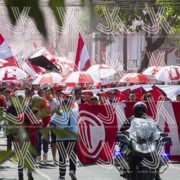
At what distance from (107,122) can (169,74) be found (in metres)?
7.56

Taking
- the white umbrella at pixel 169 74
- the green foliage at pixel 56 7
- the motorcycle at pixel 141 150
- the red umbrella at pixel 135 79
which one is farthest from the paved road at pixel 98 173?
the green foliage at pixel 56 7

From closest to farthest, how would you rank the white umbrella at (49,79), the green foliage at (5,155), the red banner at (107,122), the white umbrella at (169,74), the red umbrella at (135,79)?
the green foliage at (5,155), the red banner at (107,122), the white umbrella at (169,74), the red umbrella at (135,79), the white umbrella at (49,79)

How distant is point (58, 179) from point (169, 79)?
1094cm

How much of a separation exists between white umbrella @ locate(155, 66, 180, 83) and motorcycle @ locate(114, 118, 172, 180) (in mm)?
10131

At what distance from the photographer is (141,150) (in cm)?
948

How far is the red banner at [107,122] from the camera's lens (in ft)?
43.3

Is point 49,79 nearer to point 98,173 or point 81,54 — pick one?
point 98,173

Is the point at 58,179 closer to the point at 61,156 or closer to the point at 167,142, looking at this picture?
the point at 61,156

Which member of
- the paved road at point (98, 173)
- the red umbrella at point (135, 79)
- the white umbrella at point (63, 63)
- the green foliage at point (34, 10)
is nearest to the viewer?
the green foliage at point (34, 10)

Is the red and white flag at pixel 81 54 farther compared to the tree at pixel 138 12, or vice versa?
the red and white flag at pixel 81 54

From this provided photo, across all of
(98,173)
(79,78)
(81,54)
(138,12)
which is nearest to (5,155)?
(138,12)

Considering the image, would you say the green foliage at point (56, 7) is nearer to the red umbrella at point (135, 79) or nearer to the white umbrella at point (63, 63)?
the white umbrella at point (63, 63)

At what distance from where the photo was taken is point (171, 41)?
1020cm

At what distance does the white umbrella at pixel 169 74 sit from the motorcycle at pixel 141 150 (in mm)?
10131
